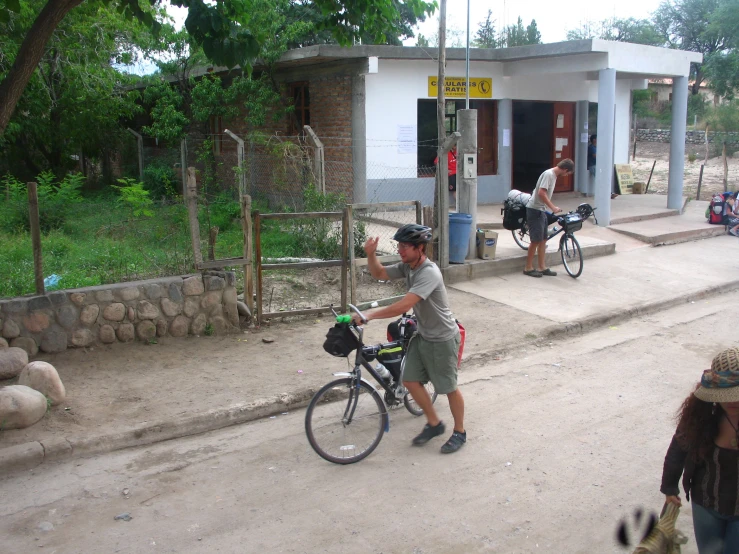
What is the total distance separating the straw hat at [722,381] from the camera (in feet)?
9.55

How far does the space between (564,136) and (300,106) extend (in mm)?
7334

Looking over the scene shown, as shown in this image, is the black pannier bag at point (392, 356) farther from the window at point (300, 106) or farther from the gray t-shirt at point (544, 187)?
the window at point (300, 106)

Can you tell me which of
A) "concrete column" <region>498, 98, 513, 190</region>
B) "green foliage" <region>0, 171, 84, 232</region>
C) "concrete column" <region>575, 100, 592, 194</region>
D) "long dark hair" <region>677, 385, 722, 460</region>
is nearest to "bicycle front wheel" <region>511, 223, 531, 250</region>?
"concrete column" <region>498, 98, 513, 190</region>

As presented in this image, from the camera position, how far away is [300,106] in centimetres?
1653

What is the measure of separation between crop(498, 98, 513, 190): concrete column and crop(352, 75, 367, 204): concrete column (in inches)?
159

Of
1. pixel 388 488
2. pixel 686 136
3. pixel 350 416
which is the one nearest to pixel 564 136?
pixel 350 416

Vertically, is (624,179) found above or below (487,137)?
below

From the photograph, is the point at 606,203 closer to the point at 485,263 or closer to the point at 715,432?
the point at 485,263

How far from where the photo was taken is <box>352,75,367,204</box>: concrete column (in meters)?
14.6

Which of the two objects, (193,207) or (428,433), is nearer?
(428,433)

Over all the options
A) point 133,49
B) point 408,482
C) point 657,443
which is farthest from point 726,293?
point 133,49

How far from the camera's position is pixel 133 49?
18.1 metres

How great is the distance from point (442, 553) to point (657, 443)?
7.54ft

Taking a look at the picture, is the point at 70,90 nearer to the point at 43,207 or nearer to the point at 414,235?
the point at 43,207
